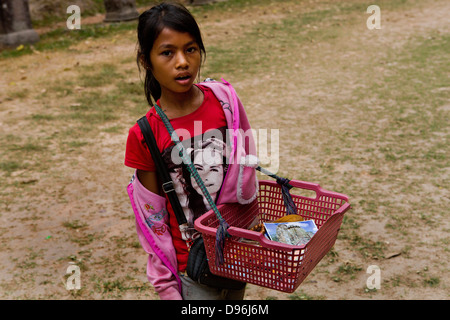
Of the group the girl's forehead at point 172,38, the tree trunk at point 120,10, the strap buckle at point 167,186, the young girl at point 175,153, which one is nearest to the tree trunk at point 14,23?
the tree trunk at point 120,10

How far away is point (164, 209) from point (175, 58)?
568mm

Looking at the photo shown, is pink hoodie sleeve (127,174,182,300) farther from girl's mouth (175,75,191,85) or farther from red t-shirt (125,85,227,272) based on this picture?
girl's mouth (175,75,191,85)

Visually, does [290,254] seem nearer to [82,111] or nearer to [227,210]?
[227,210]

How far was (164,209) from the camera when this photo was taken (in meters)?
1.97

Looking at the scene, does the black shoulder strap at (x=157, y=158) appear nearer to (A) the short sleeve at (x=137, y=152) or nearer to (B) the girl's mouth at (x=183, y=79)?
(A) the short sleeve at (x=137, y=152)

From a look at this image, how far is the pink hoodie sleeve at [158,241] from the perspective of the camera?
193 centimetres

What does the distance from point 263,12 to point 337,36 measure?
7.93 ft

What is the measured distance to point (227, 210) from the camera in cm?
197

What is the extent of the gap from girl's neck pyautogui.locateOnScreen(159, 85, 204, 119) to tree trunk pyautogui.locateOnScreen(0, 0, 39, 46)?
7628 mm

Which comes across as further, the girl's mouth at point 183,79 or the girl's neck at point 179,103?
the girl's neck at point 179,103

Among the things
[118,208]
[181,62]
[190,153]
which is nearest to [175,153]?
[190,153]

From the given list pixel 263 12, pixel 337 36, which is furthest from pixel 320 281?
pixel 263 12

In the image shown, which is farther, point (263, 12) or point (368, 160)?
point (263, 12)

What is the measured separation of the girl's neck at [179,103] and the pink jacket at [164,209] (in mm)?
146
